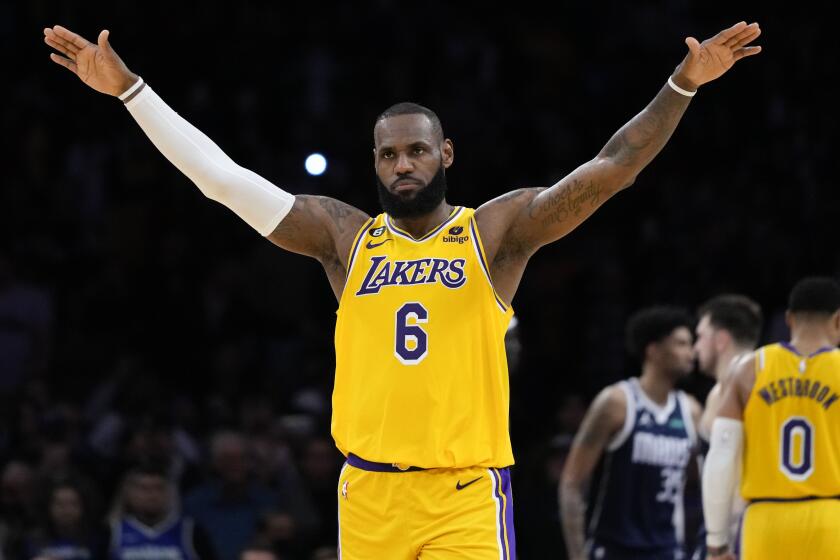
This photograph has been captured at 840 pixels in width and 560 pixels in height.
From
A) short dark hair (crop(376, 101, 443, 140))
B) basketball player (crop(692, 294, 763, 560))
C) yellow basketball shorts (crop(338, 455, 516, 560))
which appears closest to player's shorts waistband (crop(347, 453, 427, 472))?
yellow basketball shorts (crop(338, 455, 516, 560))

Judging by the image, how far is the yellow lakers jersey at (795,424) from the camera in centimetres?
683

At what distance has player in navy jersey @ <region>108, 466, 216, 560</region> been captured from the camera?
9.02 metres

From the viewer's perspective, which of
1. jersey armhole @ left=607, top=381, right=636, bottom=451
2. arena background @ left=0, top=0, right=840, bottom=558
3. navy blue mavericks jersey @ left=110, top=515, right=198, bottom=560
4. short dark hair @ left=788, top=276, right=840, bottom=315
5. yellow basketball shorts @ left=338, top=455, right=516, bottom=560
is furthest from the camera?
arena background @ left=0, top=0, right=840, bottom=558

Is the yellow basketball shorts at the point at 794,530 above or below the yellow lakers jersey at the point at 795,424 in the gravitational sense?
below

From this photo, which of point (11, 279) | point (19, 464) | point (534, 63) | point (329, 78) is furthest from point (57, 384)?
point (534, 63)

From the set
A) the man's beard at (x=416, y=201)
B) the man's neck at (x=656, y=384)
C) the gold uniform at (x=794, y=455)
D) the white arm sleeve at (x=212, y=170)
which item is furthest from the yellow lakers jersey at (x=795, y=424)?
the white arm sleeve at (x=212, y=170)

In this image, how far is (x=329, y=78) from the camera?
45.7 ft

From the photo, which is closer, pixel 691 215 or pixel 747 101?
Result: pixel 691 215

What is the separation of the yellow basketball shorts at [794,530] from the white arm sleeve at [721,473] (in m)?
0.15

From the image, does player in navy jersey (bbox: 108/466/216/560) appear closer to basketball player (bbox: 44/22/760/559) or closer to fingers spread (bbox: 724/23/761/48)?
basketball player (bbox: 44/22/760/559)

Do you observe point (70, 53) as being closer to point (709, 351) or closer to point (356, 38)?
point (709, 351)

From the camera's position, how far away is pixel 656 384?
27.0ft

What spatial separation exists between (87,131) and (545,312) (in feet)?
15.2

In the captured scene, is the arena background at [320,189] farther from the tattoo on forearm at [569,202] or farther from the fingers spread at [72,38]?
the tattoo on forearm at [569,202]
